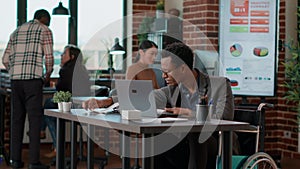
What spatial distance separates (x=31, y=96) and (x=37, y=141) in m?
0.48

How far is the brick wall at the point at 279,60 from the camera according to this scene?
684 cm

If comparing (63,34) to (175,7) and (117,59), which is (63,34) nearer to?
(117,59)

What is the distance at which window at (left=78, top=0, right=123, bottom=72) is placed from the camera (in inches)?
344

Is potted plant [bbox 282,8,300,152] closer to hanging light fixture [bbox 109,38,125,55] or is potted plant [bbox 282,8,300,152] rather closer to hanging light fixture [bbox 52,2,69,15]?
hanging light fixture [bbox 109,38,125,55]

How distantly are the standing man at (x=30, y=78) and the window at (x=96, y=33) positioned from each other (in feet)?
6.44

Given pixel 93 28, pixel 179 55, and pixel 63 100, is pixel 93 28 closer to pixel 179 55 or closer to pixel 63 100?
pixel 63 100

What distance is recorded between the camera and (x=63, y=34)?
8703mm

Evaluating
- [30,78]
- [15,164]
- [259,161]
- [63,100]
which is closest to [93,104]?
[63,100]

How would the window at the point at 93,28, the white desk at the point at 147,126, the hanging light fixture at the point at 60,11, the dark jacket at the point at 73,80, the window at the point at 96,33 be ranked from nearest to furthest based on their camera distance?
1. the white desk at the point at 147,126
2. the dark jacket at the point at 73,80
3. the hanging light fixture at the point at 60,11
4. the window at the point at 93,28
5. the window at the point at 96,33

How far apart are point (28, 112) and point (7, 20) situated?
2121 millimetres

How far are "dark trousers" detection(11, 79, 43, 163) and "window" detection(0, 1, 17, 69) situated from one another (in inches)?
68.2

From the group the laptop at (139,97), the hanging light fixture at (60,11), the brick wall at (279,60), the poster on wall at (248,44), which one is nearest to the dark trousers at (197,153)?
the laptop at (139,97)

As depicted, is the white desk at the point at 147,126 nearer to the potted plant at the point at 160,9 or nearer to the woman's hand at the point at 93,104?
the woman's hand at the point at 93,104

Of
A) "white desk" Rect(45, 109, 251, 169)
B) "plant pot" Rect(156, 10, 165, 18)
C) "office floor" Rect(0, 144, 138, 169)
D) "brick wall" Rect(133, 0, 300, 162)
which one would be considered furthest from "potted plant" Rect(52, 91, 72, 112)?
"plant pot" Rect(156, 10, 165, 18)
